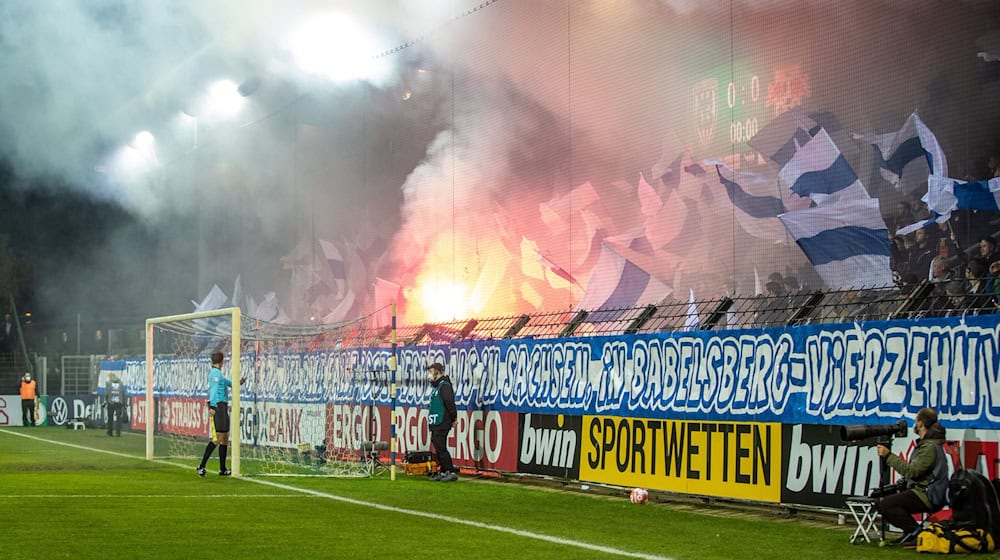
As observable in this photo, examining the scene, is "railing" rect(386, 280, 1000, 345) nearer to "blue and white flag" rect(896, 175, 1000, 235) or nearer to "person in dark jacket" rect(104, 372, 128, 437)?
"blue and white flag" rect(896, 175, 1000, 235)

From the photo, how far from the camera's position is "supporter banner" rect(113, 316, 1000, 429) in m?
11.3

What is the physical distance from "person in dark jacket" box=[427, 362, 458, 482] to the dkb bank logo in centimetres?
111

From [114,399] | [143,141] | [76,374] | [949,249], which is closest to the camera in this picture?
[949,249]

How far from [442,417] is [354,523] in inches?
255

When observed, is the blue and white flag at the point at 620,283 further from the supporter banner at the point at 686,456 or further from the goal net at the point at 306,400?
the supporter banner at the point at 686,456

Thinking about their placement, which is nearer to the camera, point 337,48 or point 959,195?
point 959,195

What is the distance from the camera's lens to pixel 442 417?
18.4 meters

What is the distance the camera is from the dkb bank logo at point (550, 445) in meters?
Result: 16.9

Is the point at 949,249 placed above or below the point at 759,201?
below

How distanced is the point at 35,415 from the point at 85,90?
1103 cm

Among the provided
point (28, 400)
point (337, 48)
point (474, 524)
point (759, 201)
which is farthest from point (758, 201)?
point (28, 400)

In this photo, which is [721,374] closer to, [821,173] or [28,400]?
[821,173]

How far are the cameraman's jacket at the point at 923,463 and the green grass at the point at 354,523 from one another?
616 mm

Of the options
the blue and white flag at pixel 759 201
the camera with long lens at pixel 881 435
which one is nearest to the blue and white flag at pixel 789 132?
the blue and white flag at pixel 759 201
